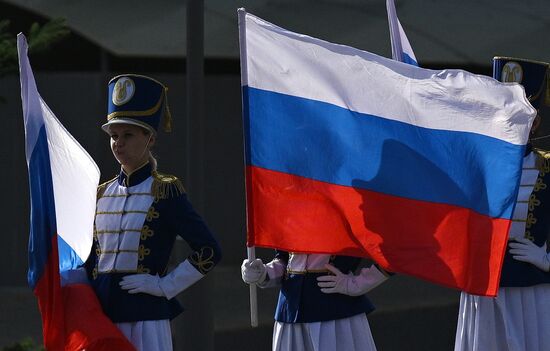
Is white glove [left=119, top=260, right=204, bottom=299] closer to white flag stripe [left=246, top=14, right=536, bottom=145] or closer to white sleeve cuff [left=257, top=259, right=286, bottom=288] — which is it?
white sleeve cuff [left=257, top=259, right=286, bottom=288]

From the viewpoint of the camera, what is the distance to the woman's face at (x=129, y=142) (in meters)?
7.94

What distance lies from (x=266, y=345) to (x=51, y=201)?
14.8 ft

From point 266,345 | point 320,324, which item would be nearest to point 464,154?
point 320,324

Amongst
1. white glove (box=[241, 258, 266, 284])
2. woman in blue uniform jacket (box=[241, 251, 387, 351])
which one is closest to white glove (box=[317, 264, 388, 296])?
woman in blue uniform jacket (box=[241, 251, 387, 351])

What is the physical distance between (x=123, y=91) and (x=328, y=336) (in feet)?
5.23

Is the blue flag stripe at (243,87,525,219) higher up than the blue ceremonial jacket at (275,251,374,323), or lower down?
higher up

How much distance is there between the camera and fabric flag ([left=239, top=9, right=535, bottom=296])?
7.69 metres

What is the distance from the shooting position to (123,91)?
8.01 meters

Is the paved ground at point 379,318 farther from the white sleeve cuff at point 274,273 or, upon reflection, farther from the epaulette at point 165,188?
the epaulette at point 165,188

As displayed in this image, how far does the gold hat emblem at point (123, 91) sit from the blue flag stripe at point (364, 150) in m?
0.64

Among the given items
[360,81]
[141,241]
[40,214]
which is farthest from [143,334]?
[360,81]

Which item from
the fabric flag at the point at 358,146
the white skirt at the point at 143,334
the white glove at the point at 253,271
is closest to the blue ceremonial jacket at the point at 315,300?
the white glove at the point at 253,271

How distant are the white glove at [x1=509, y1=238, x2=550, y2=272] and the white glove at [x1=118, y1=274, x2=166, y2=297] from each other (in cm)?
213

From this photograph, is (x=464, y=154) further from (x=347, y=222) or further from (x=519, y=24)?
(x=519, y=24)
